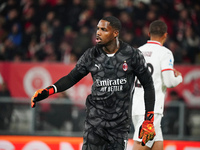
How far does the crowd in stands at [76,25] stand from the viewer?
1085cm

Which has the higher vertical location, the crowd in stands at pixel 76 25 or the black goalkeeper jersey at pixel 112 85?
the crowd in stands at pixel 76 25

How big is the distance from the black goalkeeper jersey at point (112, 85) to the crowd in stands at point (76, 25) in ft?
20.7

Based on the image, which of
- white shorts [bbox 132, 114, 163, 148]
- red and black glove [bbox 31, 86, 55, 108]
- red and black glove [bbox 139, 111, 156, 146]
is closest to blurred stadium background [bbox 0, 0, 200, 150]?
white shorts [bbox 132, 114, 163, 148]

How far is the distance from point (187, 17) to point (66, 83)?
7.75m

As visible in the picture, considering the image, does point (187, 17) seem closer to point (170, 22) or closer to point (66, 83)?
point (170, 22)

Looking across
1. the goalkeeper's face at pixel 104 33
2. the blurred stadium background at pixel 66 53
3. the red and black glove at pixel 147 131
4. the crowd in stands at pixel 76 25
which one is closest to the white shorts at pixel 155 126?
the red and black glove at pixel 147 131

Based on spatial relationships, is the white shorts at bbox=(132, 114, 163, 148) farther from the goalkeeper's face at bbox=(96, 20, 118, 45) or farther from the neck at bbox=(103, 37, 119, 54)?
the goalkeeper's face at bbox=(96, 20, 118, 45)

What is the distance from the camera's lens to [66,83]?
14.2 ft

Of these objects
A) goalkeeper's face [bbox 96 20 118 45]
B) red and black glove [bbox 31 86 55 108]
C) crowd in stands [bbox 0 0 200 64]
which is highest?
crowd in stands [bbox 0 0 200 64]

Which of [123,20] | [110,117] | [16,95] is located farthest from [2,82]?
[110,117]

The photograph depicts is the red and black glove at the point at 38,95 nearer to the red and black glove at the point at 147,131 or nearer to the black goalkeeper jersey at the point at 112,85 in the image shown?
the black goalkeeper jersey at the point at 112,85

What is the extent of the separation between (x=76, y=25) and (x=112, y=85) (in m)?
7.77

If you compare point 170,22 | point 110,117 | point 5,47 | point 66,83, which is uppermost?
point 170,22

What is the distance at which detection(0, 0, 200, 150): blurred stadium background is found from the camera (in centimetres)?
796
